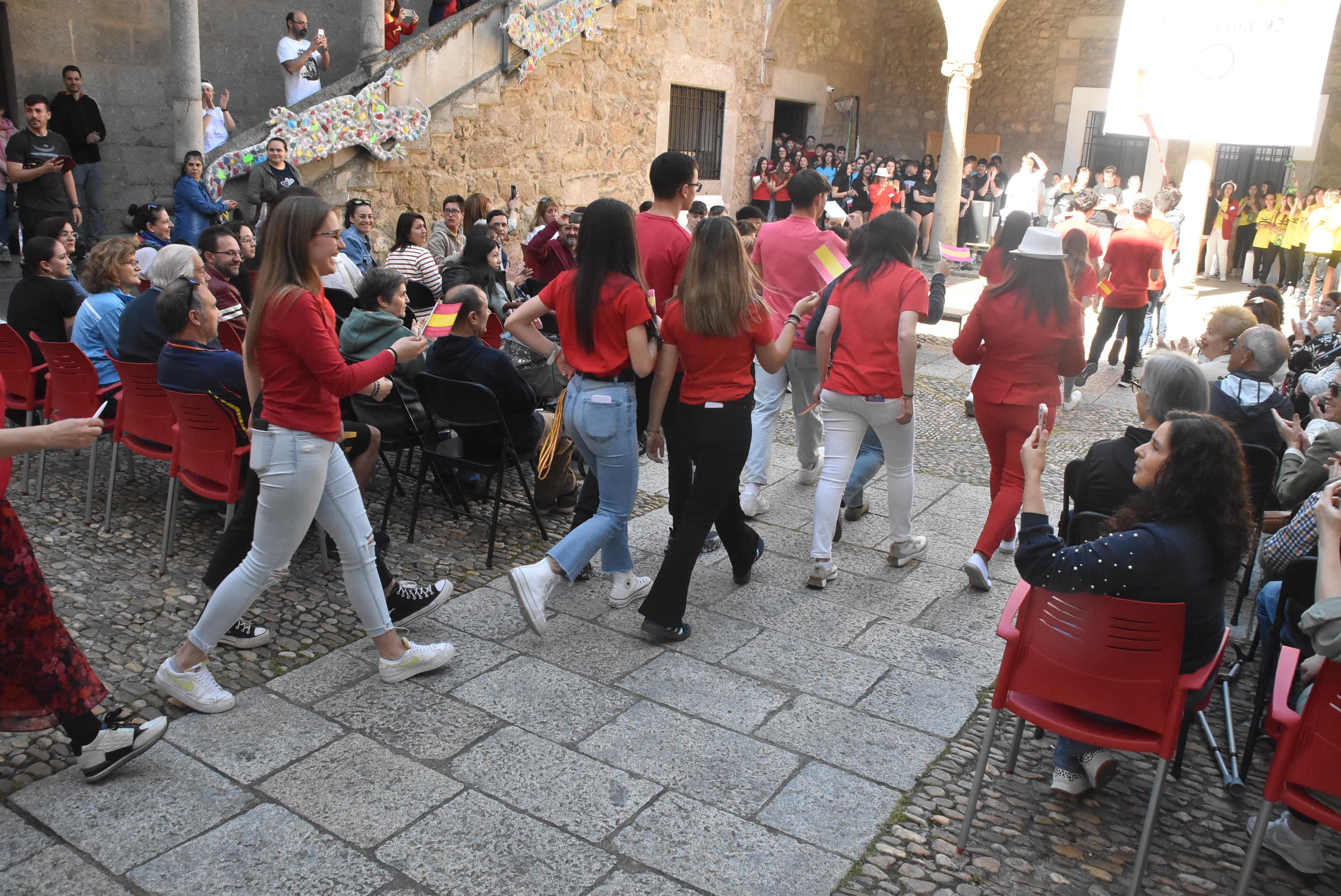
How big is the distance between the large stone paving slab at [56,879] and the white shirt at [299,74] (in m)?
9.05

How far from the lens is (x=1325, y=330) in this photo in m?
5.67

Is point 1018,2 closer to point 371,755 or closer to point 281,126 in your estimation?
point 281,126

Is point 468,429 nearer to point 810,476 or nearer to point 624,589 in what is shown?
point 624,589

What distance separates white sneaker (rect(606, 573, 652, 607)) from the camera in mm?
4133

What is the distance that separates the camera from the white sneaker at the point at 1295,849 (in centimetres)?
266

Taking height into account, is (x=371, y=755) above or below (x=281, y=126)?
below

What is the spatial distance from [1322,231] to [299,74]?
42.1ft

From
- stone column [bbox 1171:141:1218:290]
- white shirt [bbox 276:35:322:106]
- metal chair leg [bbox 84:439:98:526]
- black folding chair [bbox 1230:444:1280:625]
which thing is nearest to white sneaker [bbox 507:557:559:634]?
metal chair leg [bbox 84:439:98:526]

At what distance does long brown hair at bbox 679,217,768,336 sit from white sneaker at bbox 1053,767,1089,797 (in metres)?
1.78

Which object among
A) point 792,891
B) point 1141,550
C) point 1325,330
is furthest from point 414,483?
point 1325,330

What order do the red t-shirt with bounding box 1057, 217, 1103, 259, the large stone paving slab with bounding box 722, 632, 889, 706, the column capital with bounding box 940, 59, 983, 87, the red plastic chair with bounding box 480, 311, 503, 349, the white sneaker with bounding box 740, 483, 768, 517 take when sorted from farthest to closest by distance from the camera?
1. the column capital with bounding box 940, 59, 983, 87
2. the red t-shirt with bounding box 1057, 217, 1103, 259
3. the red plastic chair with bounding box 480, 311, 503, 349
4. the white sneaker with bounding box 740, 483, 768, 517
5. the large stone paving slab with bounding box 722, 632, 889, 706

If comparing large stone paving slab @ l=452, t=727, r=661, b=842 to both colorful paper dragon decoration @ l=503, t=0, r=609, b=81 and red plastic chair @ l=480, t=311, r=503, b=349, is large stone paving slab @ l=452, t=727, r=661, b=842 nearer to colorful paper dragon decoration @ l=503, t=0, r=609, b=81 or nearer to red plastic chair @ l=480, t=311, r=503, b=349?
red plastic chair @ l=480, t=311, r=503, b=349

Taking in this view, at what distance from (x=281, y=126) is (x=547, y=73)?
13.2ft

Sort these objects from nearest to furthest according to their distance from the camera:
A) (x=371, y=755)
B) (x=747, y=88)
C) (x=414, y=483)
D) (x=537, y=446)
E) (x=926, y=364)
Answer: (x=371, y=755), (x=537, y=446), (x=414, y=483), (x=926, y=364), (x=747, y=88)
